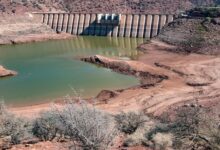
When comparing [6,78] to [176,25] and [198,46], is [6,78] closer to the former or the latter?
[198,46]

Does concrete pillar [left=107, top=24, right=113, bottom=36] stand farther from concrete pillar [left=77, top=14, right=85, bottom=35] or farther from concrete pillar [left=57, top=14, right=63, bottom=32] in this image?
concrete pillar [left=57, top=14, right=63, bottom=32]

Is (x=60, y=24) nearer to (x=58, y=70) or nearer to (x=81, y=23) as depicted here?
(x=81, y=23)

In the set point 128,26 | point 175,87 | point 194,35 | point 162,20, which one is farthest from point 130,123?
point 128,26

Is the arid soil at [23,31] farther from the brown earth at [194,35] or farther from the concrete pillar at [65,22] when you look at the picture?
the brown earth at [194,35]

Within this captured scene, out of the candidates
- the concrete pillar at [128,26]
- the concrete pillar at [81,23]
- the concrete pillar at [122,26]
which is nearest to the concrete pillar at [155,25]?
the concrete pillar at [128,26]

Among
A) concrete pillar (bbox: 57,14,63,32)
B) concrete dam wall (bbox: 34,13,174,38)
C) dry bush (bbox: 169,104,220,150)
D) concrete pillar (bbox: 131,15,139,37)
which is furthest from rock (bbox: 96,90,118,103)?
concrete pillar (bbox: 57,14,63,32)

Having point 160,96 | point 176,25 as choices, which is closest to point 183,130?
point 160,96
